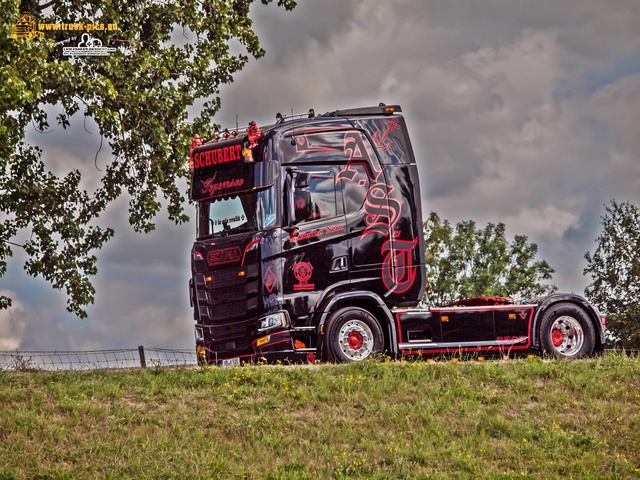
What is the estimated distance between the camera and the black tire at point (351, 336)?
62.1 ft

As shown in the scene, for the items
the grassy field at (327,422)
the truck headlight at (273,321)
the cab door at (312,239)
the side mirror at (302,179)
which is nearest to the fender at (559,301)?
the grassy field at (327,422)

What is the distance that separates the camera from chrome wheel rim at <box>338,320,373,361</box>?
1916cm

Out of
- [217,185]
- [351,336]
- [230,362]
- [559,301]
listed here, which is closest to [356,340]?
[351,336]

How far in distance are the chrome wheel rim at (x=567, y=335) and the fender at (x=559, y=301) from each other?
0.34 metres

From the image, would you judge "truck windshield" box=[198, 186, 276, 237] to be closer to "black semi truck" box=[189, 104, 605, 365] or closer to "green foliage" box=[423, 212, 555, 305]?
"black semi truck" box=[189, 104, 605, 365]

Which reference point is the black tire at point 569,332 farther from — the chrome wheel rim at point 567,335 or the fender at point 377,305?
the fender at point 377,305

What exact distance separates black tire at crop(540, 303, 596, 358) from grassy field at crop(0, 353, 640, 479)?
170 cm

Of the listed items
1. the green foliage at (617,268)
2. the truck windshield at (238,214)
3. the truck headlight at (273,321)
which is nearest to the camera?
the truck headlight at (273,321)

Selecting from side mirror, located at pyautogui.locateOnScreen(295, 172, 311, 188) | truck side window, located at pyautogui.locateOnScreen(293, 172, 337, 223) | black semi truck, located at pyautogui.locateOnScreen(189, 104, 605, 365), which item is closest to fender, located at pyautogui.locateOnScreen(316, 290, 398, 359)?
black semi truck, located at pyautogui.locateOnScreen(189, 104, 605, 365)

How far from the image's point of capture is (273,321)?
18.6 meters

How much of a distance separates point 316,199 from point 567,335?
6.36m

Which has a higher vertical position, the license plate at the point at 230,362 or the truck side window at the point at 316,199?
the truck side window at the point at 316,199

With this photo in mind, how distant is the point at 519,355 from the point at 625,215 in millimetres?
34528

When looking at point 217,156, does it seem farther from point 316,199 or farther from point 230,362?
point 230,362
